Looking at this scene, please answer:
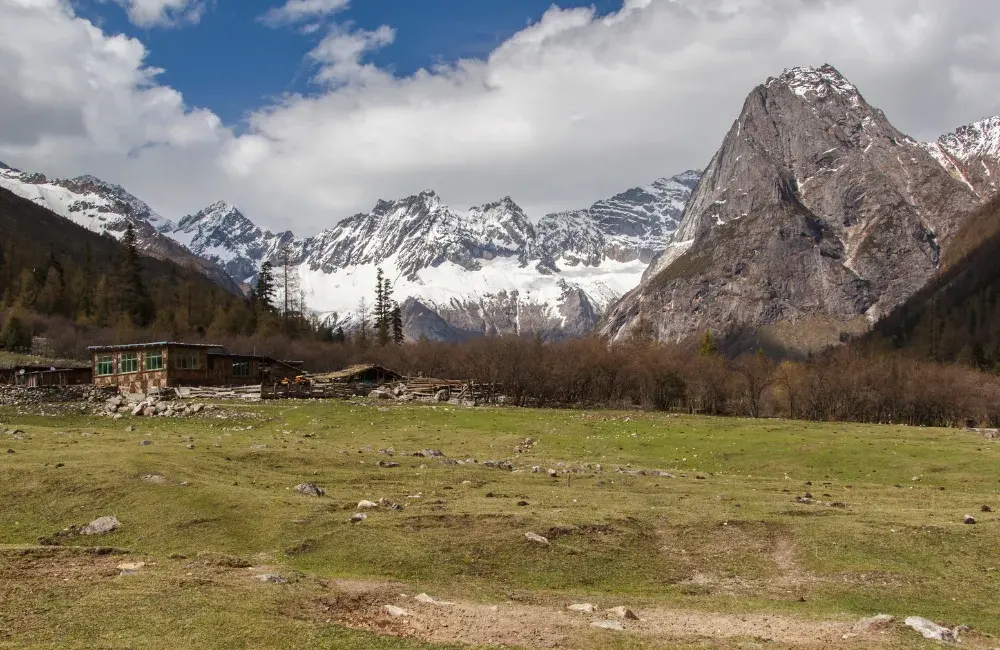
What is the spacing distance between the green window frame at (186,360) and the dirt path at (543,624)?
71.3 m

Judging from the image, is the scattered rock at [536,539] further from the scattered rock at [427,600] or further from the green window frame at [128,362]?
the green window frame at [128,362]

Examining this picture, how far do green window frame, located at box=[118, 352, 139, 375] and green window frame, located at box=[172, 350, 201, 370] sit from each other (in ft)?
14.8

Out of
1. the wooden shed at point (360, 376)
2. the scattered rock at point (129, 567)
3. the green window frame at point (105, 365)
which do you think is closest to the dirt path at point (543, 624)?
the scattered rock at point (129, 567)

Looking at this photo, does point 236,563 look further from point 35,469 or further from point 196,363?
point 196,363

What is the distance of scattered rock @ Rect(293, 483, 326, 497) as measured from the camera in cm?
2911

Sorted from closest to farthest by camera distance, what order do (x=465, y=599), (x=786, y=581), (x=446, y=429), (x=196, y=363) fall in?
(x=465, y=599) < (x=786, y=581) < (x=446, y=429) < (x=196, y=363)

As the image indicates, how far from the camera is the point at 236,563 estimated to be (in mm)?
19875

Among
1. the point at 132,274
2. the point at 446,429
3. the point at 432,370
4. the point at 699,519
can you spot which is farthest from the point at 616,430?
the point at 132,274

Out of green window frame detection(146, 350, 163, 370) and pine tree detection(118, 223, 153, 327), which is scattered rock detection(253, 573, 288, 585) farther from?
pine tree detection(118, 223, 153, 327)

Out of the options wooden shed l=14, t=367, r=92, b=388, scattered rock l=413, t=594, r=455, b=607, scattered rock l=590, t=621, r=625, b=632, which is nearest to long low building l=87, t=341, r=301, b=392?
wooden shed l=14, t=367, r=92, b=388

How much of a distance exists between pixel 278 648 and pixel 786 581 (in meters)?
14.7

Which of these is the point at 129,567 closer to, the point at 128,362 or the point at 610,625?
the point at 610,625

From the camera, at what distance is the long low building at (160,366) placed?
271ft

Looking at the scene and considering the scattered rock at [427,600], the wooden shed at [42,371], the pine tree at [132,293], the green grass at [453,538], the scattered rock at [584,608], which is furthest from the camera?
the pine tree at [132,293]
